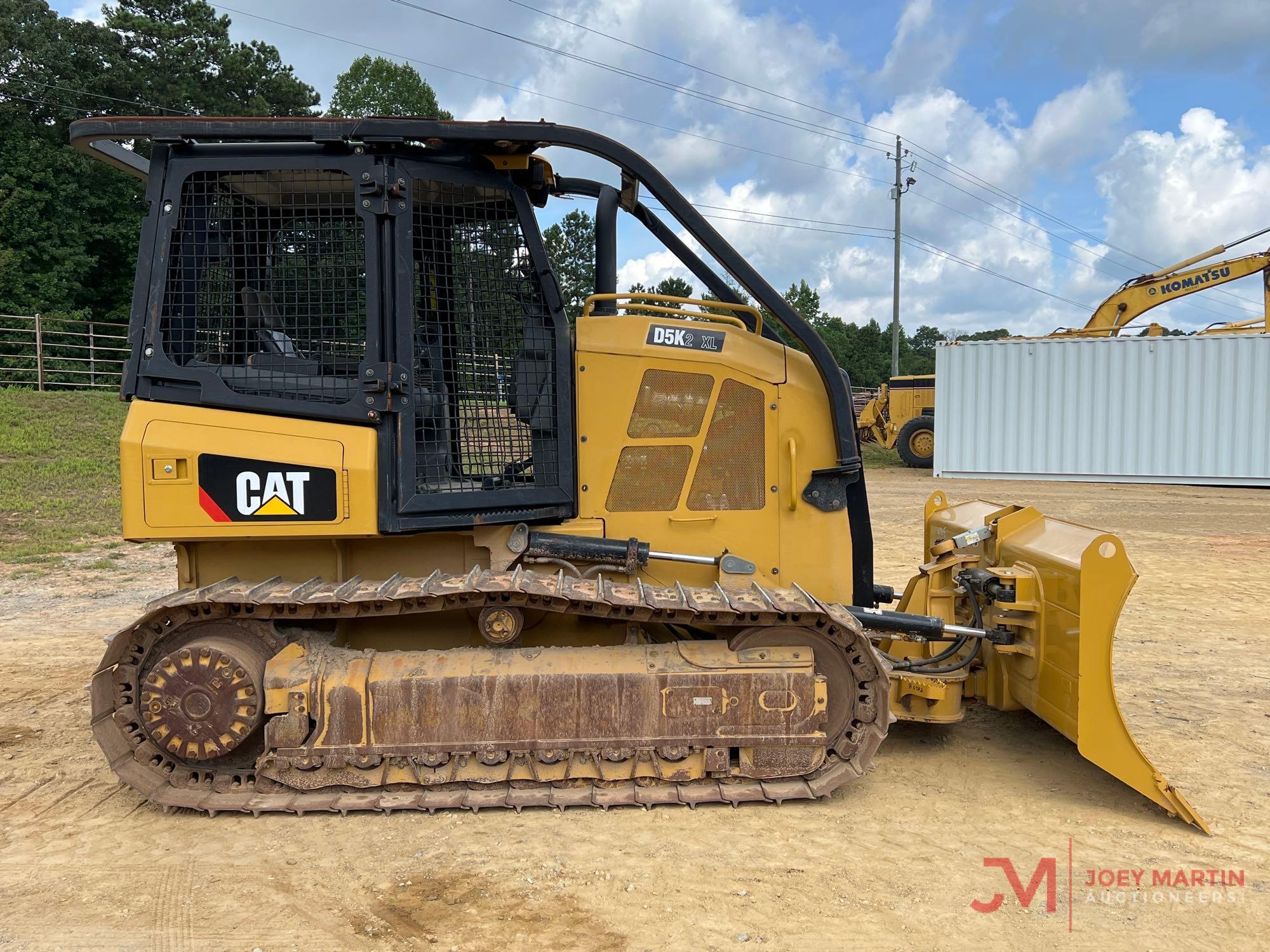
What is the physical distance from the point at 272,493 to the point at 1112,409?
2044cm

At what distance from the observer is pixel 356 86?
156 ft

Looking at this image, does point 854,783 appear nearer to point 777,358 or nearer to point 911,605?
point 911,605

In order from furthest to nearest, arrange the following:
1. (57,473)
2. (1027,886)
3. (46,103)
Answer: (46,103), (57,473), (1027,886)

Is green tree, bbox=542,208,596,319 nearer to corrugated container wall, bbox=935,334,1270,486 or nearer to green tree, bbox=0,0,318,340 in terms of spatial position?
corrugated container wall, bbox=935,334,1270,486

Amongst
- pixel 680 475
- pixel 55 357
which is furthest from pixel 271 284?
pixel 55 357

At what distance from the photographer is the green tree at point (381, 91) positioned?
45719 millimetres

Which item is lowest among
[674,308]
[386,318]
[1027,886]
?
[1027,886]

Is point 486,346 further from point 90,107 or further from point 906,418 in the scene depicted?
point 90,107

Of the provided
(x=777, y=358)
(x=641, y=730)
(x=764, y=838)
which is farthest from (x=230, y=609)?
(x=777, y=358)

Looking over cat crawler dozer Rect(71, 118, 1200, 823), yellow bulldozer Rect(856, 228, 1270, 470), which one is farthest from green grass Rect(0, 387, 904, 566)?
yellow bulldozer Rect(856, 228, 1270, 470)

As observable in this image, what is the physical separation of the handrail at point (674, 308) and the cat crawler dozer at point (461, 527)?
0.12 meters

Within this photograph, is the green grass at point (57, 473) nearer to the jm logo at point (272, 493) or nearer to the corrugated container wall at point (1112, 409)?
the jm logo at point (272, 493)

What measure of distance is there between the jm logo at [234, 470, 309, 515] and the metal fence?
1875 cm

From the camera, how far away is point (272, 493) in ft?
13.1
